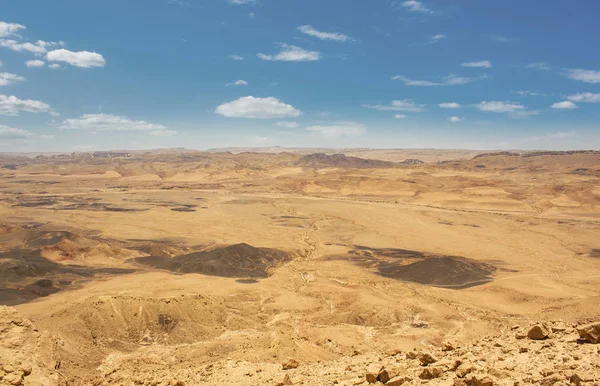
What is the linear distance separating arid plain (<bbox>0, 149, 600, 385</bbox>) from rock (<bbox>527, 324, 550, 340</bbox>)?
26 centimetres

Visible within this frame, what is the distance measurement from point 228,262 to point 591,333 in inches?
1206

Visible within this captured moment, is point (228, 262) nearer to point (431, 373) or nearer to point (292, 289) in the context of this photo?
point (292, 289)

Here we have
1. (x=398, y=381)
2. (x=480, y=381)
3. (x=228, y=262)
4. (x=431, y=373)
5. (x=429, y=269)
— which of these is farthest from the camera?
(x=228, y=262)

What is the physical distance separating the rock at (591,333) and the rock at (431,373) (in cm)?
398

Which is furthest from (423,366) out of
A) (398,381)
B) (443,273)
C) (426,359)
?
(443,273)

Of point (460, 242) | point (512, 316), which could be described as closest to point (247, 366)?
point (512, 316)

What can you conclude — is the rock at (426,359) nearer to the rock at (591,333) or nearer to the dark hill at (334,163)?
the rock at (591,333)

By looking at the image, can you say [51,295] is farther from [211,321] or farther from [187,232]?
[187,232]

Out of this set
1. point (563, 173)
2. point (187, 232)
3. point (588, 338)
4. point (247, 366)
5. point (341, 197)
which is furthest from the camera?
point (563, 173)

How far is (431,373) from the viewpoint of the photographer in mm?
8383

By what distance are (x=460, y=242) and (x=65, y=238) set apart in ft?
149

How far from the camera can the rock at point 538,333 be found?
1058 centimetres

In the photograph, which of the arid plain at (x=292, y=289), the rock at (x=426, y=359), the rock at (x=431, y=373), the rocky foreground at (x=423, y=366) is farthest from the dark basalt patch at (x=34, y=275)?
the rock at (x=431, y=373)

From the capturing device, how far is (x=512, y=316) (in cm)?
2570
